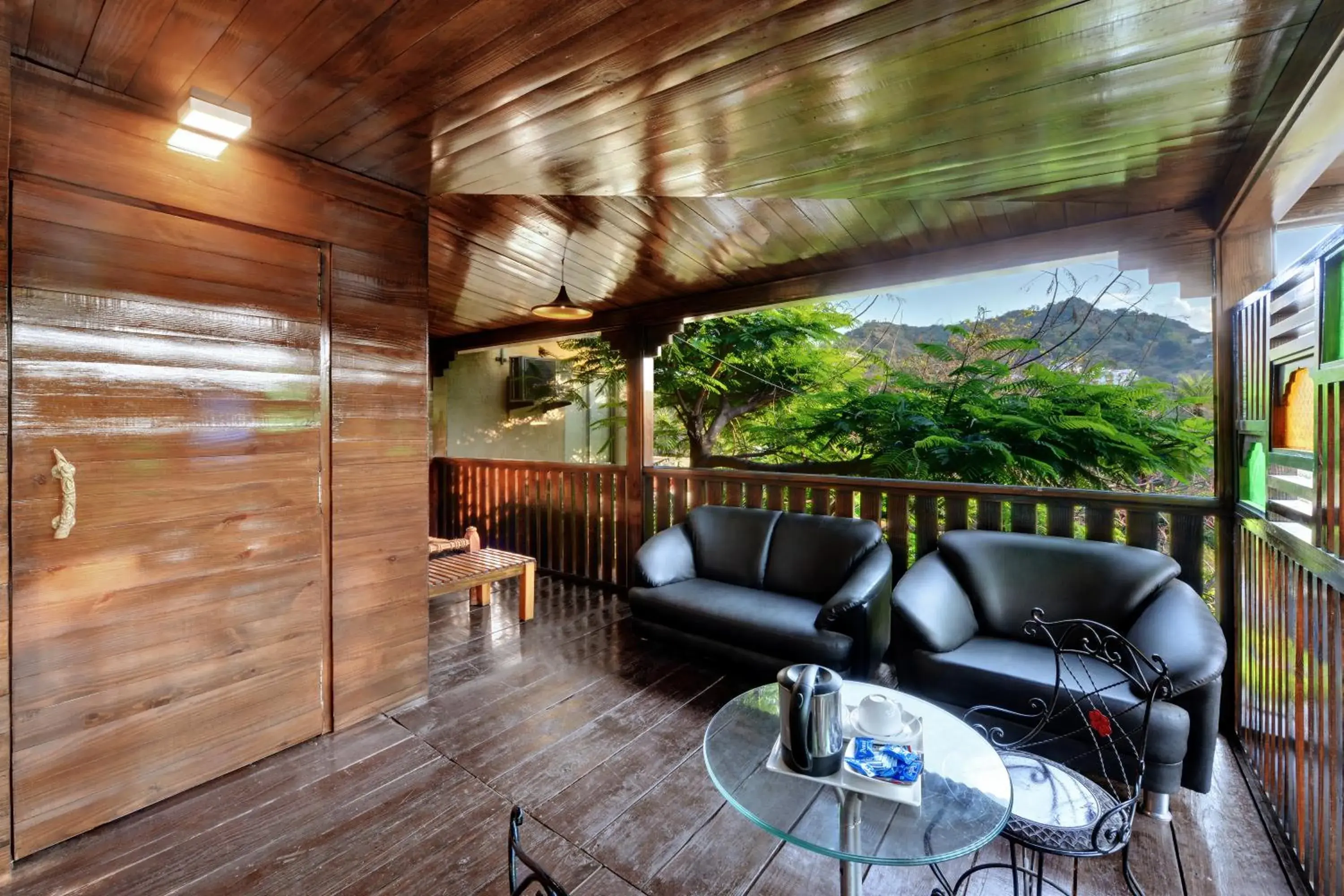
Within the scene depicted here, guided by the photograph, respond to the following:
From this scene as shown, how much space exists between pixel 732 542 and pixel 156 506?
9.44 feet

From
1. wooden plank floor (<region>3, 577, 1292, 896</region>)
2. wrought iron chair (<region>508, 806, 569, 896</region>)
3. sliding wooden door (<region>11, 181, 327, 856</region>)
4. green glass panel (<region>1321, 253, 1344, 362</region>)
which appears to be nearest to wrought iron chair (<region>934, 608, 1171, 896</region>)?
wooden plank floor (<region>3, 577, 1292, 896</region>)

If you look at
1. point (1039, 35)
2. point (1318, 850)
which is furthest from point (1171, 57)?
point (1318, 850)

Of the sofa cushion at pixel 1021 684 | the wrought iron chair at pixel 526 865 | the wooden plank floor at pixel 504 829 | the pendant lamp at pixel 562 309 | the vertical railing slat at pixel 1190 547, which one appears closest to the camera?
the wrought iron chair at pixel 526 865

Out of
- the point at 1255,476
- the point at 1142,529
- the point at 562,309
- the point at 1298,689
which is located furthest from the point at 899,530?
the point at 562,309

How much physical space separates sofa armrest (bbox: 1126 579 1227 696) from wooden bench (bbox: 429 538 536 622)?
3427mm

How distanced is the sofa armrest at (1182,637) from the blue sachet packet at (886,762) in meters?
0.99

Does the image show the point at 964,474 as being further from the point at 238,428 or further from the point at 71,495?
the point at 71,495

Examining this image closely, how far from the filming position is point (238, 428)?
2.19 m

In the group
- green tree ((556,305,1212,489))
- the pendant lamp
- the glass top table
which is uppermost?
the pendant lamp

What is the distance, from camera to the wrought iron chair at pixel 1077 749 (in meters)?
1.38

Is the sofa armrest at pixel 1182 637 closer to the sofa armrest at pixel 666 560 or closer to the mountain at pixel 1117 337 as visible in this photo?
the sofa armrest at pixel 666 560

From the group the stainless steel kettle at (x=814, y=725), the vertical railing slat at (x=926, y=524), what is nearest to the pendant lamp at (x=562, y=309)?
the vertical railing slat at (x=926, y=524)

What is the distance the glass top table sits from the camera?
48.2 inches

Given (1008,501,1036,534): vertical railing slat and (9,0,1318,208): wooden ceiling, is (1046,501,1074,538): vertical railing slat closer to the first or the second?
(1008,501,1036,534): vertical railing slat
